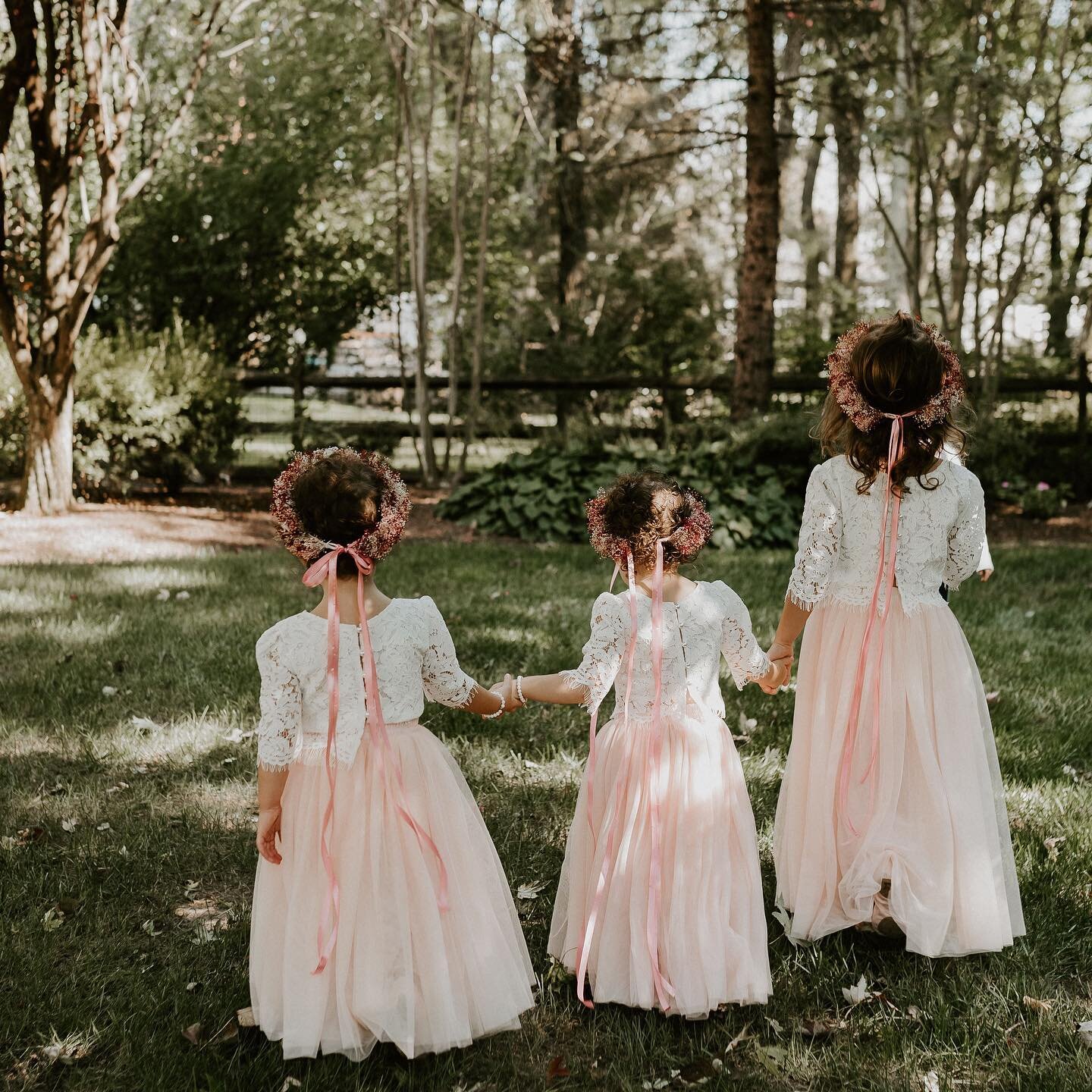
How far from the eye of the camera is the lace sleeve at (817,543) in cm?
296

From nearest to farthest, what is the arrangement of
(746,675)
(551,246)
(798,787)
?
(746,675) → (798,787) → (551,246)

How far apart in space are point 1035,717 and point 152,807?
356 centimetres

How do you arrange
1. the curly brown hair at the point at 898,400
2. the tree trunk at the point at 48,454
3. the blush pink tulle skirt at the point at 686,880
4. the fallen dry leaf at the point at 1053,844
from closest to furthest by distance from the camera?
1. the blush pink tulle skirt at the point at 686,880
2. the curly brown hair at the point at 898,400
3. the fallen dry leaf at the point at 1053,844
4. the tree trunk at the point at 48,454

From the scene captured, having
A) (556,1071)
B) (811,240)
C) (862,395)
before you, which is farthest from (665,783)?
(811,240)

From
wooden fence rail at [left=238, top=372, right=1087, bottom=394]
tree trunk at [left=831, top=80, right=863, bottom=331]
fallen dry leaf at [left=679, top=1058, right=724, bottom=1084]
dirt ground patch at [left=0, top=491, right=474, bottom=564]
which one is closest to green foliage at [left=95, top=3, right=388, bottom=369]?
wooden fence rail at [left=238, top=372, right=1087, bottom=394]

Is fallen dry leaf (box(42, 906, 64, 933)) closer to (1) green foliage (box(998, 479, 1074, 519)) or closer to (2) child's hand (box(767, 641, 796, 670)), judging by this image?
(2) child's hand (box(767, 641, 796, 670))

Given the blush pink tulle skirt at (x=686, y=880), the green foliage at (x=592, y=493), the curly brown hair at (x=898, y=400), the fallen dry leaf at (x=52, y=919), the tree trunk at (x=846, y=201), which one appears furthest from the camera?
the tree trunk at (x=846, y=201)

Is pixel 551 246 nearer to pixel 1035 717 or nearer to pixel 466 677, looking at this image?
pixel 1035 717

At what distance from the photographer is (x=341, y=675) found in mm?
2430

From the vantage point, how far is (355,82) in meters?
16.4

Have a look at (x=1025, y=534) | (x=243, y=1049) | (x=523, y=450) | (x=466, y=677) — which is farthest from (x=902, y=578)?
(x=523, y=450)

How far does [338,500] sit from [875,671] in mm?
1510

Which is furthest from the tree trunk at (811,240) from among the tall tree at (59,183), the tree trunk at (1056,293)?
the tall tree at (59,183)

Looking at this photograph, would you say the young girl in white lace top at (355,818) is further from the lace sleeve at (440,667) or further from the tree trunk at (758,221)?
the tree trunk at (758,221)
